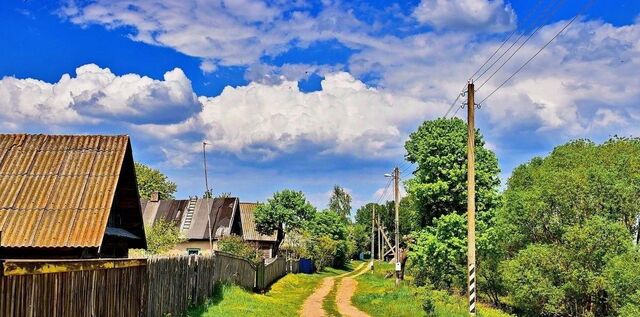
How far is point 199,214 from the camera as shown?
197 ft

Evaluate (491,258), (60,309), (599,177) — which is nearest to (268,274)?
(491,258)

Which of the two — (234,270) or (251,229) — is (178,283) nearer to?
(234,270)

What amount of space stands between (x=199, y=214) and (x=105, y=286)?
49867 mm

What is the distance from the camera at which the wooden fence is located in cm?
754

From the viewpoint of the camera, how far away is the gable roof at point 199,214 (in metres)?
57.0

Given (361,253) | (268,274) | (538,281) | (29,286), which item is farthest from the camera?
(361,253)

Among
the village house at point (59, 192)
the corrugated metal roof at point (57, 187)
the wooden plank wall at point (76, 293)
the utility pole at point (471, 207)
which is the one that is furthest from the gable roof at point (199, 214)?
the wooden plank wall at point (76, 293)

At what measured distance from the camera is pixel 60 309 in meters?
8.77

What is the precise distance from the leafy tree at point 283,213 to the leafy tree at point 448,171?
27996mm

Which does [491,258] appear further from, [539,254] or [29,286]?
[29,286]

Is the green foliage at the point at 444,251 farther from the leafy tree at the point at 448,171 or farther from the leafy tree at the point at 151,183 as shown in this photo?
the leafy tree at the point at 151,183

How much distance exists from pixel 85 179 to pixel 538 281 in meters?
25.9

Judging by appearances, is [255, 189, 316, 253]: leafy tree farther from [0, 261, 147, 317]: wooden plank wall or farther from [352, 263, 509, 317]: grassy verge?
[0, 261, 147, 317]: wooden plank wall

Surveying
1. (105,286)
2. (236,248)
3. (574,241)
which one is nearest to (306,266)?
(236,248)
